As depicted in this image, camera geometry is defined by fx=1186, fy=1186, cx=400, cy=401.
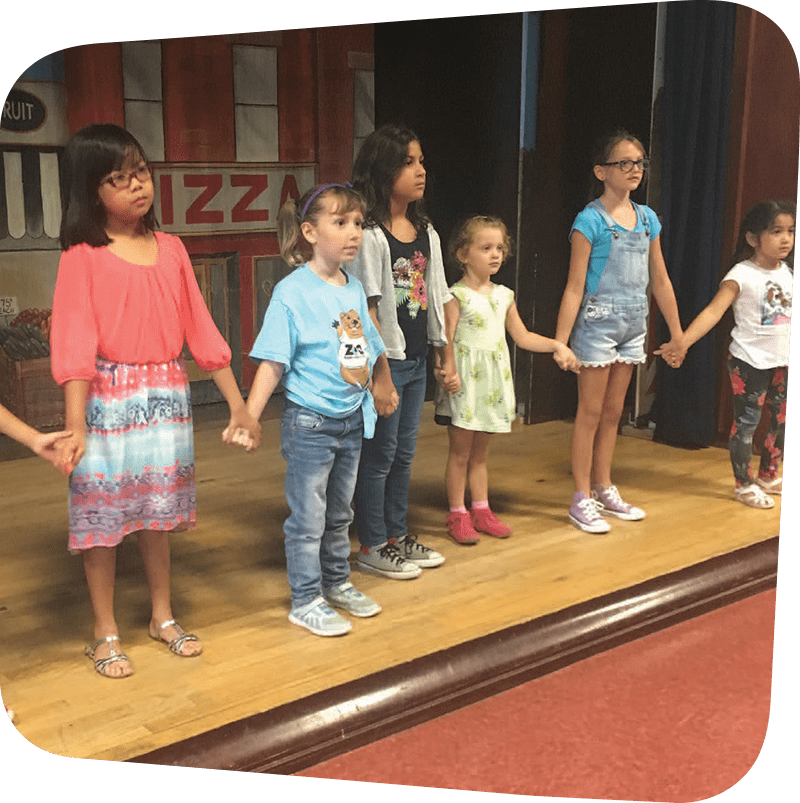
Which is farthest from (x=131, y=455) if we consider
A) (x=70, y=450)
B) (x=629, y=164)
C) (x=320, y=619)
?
(x=629, y=164)

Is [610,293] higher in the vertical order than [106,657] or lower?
higher

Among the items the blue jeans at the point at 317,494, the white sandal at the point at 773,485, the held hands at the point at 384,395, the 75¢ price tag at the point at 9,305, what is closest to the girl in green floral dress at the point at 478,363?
the held hands at the point at 384,395

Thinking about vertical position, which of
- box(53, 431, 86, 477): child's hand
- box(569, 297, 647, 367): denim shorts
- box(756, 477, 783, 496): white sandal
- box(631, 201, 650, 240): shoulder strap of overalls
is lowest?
box(756, 477, 783, 496): white sandal

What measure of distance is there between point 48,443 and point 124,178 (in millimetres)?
516

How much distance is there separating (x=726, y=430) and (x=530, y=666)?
62 cm

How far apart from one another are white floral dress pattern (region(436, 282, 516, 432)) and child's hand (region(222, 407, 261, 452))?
→ 15.7 inches

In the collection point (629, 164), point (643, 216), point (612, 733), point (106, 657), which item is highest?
point (629, 164)

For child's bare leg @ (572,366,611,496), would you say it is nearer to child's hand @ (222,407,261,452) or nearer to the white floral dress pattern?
the white floral dress pattern

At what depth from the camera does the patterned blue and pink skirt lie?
87.8 inches

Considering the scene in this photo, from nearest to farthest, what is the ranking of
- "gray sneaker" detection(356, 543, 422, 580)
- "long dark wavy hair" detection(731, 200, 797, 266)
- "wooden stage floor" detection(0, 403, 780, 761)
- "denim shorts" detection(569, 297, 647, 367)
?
"long dark wavy hair" detection(731, 200, 797, 266) < "wooden stage floor" detection(0, 403, 780, 761) < "denim shorts" detection(569, 297, 647, 367) < "gray sneaker" detection(356, 543, 422, 580)

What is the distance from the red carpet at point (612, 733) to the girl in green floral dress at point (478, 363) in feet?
1.24

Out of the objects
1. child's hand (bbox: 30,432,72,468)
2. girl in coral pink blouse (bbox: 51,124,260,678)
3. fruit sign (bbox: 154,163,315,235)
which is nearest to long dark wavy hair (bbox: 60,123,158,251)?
girl in coral pink blouse (bbox: 51,124,260,678)

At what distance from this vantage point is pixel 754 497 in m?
2.42

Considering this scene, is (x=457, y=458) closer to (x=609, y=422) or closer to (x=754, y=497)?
(x=609, y=422)
